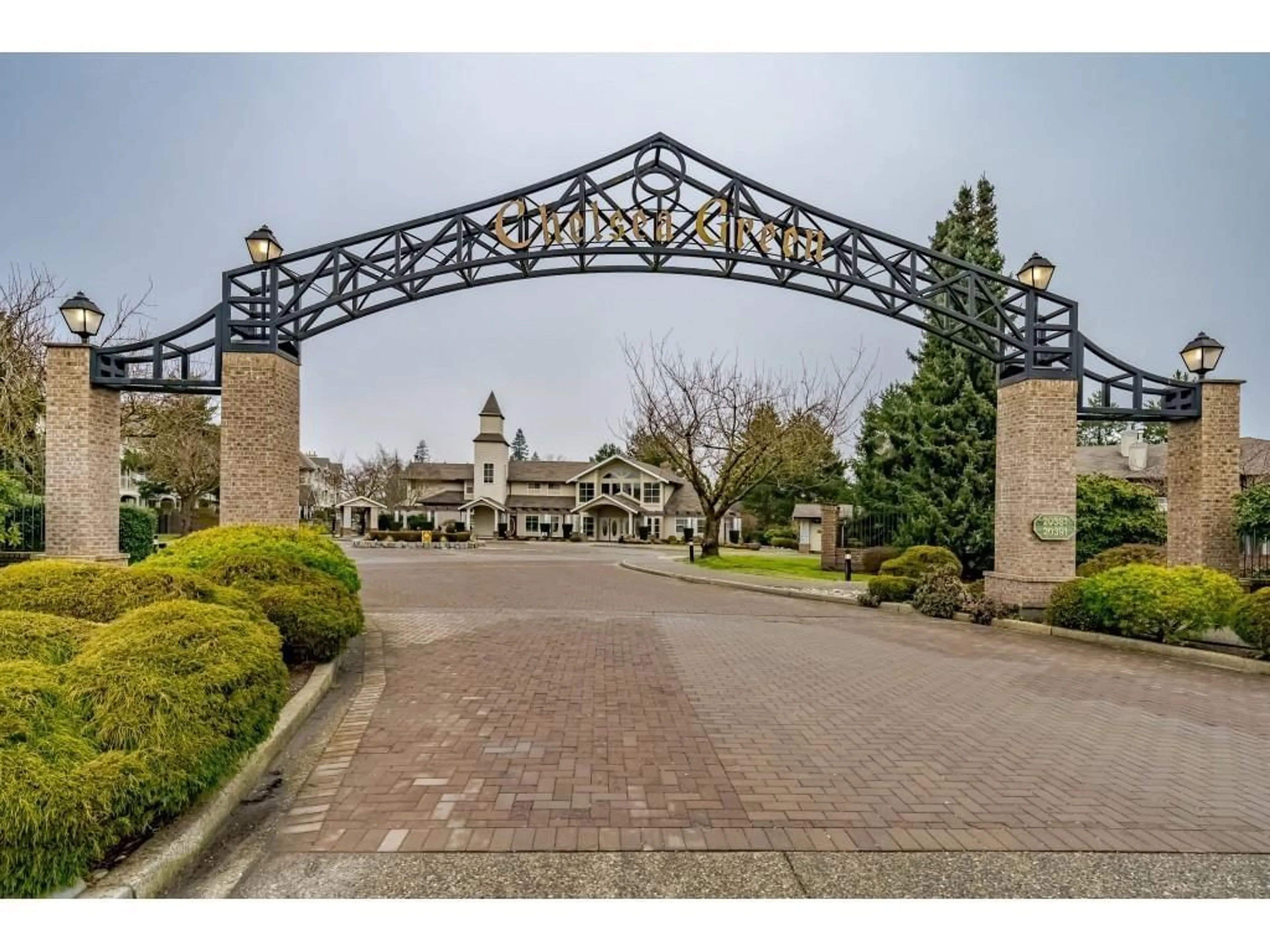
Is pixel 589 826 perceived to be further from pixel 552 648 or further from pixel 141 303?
pixel 141 303

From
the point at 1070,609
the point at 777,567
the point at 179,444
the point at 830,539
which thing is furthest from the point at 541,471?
the point at 1070,609

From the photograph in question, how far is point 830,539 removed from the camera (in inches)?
923

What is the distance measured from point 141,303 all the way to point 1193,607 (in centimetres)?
2723

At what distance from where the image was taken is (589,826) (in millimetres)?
3629

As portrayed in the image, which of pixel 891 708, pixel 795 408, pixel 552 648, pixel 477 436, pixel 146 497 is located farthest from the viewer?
pixel 477 436

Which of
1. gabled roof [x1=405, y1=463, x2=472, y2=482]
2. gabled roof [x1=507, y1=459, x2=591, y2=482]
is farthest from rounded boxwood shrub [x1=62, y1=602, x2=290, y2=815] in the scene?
gabled roof [x1=405, y1=463, x2=472, y2=482]

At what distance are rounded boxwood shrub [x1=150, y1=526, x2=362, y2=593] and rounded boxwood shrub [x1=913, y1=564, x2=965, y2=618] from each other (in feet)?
32.7

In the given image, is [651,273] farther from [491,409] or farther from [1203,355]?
[491,409]

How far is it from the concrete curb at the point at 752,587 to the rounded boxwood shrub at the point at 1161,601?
3465mm

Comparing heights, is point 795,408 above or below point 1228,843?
above

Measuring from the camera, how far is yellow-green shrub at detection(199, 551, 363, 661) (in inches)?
257

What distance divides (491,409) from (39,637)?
51.5 meters

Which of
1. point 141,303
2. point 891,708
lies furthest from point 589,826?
point 141,303

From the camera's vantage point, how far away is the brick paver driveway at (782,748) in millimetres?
3646
